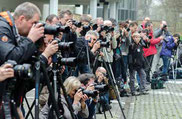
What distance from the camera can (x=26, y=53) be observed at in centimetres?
430

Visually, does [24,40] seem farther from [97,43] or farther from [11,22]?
[97,43]

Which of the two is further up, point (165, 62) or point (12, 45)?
point (12, 45)

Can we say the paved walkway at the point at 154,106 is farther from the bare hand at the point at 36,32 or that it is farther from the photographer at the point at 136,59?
the bare hand at the point at 36,32

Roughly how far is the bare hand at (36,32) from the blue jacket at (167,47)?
12.5 metres

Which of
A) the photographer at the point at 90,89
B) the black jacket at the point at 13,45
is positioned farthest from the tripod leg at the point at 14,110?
the photographer at the point at 90,89

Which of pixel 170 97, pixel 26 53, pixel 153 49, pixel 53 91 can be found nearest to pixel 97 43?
pixel 53 91

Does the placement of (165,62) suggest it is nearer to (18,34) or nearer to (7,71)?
(18,34)

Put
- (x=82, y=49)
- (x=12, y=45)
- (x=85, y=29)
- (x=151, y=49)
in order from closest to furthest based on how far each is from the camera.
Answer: (x=12, y=45) < (x=82, y=49) < (x=85, y=29) < (x=151, y=49)

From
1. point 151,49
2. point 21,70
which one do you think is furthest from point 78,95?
point 151,49

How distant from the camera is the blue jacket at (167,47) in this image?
650 inches

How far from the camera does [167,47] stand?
16.5 meters

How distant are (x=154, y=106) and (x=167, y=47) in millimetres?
5762

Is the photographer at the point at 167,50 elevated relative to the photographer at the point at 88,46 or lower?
lower

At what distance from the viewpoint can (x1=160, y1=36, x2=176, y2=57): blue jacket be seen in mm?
16500
